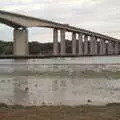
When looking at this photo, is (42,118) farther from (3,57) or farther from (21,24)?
(3,57)

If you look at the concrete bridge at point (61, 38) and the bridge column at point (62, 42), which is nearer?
the concrete bridge at point (61, 38)

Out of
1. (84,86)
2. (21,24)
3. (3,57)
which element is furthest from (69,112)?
(3,57)

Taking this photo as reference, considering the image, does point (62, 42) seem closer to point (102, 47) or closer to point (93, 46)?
point (93, 46)

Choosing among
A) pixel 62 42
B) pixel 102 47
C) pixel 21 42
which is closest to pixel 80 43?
pixel 62 42

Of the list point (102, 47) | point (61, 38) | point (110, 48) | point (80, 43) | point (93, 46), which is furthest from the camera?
point (110, 48)

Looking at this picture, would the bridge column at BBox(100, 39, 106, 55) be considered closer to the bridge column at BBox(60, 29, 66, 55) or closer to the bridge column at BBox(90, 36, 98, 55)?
the bridge column at BBox(90, 36, 98, 55)

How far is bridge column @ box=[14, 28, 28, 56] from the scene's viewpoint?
8194 centimetres

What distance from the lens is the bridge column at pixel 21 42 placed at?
8194 centimetres

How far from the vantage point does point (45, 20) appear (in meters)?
82.6

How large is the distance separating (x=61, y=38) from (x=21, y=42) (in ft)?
30.4

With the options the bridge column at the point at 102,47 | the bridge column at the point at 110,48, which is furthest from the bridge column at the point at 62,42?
the bridge column at the point at 110,48

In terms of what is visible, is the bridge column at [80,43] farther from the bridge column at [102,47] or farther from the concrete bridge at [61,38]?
the bridge column at [102,47]

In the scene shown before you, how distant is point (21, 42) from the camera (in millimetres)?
82188

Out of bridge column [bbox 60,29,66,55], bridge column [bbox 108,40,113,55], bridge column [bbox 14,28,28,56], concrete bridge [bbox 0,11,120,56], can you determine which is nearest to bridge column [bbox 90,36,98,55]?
concrete bridge [bbox 0,11,120,56]
